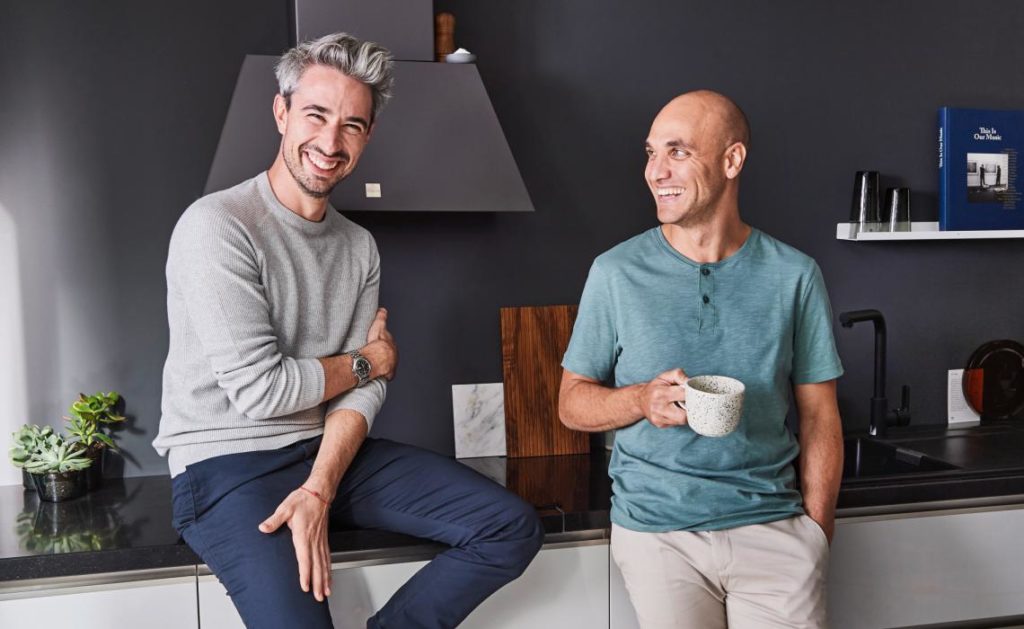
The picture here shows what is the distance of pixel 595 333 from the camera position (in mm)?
1903

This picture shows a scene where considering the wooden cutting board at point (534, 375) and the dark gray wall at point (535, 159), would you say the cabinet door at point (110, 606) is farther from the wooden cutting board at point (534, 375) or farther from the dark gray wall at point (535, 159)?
the wooden cutting board at point (534, 375)

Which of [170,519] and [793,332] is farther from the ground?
[793,332]

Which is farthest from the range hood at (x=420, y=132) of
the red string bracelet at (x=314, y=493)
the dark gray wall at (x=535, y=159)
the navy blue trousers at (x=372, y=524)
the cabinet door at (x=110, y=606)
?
the cabinet door at (x=110, y=606)

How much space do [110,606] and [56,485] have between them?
0.47 metres

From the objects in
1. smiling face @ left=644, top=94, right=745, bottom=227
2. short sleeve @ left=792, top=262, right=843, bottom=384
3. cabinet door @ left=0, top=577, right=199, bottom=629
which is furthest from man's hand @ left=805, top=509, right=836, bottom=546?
cabinet door @ left=0, top=577, right=199, bottom=629

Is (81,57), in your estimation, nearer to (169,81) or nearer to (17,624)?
(169,81)

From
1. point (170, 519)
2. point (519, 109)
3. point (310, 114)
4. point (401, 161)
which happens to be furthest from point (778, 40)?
point (170, 519)

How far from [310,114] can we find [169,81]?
0.69 metres

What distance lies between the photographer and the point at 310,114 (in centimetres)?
187

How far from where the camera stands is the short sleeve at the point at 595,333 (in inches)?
74.5

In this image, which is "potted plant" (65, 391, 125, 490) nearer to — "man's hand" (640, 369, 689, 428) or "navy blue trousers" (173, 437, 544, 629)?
"navy blue trousers" (173, 437, 544, 629)

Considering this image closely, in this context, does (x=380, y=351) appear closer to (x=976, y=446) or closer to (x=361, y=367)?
(x=361, y=367)

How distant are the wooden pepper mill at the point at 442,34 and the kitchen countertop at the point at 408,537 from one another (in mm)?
1089

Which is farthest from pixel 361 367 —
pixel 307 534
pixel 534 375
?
pixel 534 375
